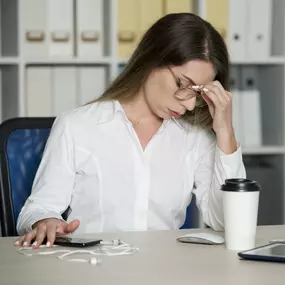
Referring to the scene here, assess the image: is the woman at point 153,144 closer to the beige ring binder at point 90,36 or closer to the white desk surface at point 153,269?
the white desk surface at point 153,269

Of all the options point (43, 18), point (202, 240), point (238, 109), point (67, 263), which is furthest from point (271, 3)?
point (67, 263)

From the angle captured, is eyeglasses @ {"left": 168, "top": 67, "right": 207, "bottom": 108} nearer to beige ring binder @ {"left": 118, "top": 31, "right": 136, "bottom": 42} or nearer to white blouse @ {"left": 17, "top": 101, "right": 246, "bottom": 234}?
white blouse @ {"left": 17, "top": 101, "right": 246, "bottom": 234}

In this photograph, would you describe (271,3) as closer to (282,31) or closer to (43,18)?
(282,31)

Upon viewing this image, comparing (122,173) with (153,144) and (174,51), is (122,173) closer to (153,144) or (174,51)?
(153,144)

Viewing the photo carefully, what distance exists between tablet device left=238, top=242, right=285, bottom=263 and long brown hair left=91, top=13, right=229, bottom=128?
1.97 ft

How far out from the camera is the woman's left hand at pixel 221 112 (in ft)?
6.29

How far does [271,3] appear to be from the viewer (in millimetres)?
3344

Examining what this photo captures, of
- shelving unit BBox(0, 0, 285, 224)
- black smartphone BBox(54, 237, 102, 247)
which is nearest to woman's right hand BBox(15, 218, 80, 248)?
black smartphone BBox(54, 237, 102, 247)

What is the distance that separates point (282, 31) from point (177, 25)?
1.44 m

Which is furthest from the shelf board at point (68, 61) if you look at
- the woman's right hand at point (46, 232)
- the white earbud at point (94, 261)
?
the white earbud at point (94, 261)

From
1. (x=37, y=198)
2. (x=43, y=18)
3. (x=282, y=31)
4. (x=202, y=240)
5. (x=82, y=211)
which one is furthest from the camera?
(x=282, y=31)

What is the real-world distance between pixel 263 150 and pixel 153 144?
136 centimetres

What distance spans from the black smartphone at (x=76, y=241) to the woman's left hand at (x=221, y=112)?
0.51 metres

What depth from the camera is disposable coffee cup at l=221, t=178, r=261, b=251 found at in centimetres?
153
